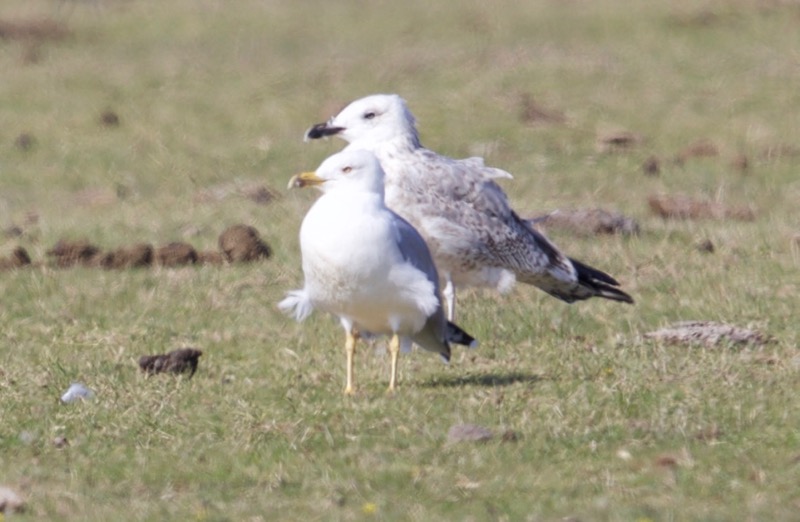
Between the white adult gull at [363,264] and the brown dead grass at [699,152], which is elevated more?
the white adult gull at [363,264]

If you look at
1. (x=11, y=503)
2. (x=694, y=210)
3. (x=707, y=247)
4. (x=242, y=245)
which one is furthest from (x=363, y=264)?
(x=694, y=210)

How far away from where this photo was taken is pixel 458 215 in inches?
332

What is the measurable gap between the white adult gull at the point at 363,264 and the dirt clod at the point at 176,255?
3304 mm

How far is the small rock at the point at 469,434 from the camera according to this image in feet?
20.1

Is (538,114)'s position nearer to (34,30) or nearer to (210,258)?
(210,258)

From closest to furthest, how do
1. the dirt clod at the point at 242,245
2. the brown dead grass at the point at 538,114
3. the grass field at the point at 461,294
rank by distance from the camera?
the grass field at the point at 461,294
the dirt clod at the point at 242,245
the brown dead grass at the point at 538,114

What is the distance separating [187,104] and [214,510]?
11194 mm

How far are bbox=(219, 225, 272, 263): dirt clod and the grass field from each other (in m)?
Answer: 0.30

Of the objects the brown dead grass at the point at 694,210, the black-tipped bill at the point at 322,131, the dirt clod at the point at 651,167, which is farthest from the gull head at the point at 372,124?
the dirt clod at the point at 651,167

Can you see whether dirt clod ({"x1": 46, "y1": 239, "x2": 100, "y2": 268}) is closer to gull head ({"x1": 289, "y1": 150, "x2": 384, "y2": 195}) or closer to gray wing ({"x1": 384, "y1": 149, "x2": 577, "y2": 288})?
gray wing ({"x1": 384, "y1": 149, "x2": 577, "y2": 288})

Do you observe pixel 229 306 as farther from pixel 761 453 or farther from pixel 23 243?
pixel 761 453

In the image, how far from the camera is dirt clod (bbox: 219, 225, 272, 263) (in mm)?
10273

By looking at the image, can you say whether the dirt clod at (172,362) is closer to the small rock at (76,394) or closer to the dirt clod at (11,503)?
the small rock at (76,394)

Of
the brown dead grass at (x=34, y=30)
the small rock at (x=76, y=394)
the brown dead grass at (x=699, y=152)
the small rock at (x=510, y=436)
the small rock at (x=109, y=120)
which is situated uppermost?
the small rock at (x=510, y=436)
